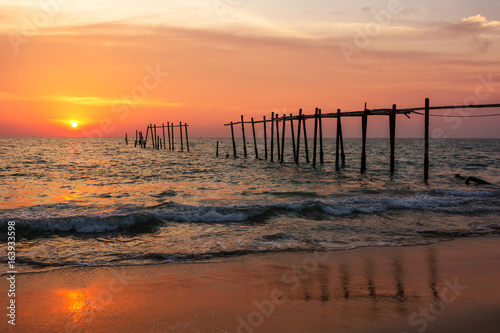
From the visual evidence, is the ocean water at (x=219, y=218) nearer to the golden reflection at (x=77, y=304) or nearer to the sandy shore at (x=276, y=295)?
the sandy shore at (x=276, y=295)

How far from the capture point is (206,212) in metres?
12.7

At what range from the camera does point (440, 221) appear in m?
11.8

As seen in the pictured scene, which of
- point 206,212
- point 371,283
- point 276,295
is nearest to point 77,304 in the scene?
point 276,295

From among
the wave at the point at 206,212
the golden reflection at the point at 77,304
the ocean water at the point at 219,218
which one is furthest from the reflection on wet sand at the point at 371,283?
the wave at the point at 206,212

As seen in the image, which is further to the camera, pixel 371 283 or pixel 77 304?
pixel 371 283

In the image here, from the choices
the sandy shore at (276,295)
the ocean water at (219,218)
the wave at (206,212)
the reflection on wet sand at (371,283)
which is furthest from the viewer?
the wave at (206,212)

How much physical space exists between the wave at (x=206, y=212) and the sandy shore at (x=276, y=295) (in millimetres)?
4355

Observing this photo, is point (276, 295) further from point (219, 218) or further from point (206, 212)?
point (206, 212)

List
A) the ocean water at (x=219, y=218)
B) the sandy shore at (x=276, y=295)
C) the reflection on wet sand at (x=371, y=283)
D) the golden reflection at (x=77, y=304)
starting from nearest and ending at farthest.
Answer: the sandy shore at (x=276, y=295), the golden reflection at (x=77, y=304), the reflection on wet sand at (x=371, y=283), the ocean water at (x=219, y=218)

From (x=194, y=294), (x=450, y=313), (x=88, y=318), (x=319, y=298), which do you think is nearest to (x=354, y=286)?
(x=319, y=298)

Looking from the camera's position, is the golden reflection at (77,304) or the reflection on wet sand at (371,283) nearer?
the golden reflection at (77,304)

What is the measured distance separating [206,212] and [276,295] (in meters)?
7.25

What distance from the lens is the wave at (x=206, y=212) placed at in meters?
11.0

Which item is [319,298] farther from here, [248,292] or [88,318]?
[88,318]
